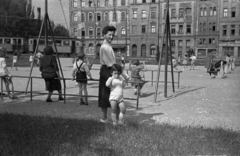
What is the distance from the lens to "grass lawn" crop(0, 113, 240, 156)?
408 cm

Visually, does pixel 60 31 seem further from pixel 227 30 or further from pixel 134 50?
pixel 227 30

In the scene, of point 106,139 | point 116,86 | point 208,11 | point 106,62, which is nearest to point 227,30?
point 208,11

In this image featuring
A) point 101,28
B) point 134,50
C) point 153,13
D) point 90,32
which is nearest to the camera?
point 153,13

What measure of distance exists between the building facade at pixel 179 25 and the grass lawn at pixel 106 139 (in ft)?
142

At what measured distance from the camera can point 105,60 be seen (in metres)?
5.52

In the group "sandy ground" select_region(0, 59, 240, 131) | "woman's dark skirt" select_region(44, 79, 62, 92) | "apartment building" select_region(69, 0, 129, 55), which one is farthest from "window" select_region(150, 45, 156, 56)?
"woman's dark skirt" select_region(44, 79, 62, 92)

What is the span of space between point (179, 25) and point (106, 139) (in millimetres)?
53744

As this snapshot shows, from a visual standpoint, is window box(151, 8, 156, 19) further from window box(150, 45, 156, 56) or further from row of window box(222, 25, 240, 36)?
row of window box(222, 25, 240, 36)

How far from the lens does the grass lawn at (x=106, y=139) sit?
4.08 metres

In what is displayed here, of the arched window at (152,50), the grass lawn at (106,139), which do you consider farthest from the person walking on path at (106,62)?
the arched window at (152,50)

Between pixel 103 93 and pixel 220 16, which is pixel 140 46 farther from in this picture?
pixel 103 93

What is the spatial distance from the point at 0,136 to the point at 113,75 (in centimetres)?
210

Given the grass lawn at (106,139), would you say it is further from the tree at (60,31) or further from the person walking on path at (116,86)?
the tree at (60,31)

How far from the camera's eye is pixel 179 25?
56.1 meters
